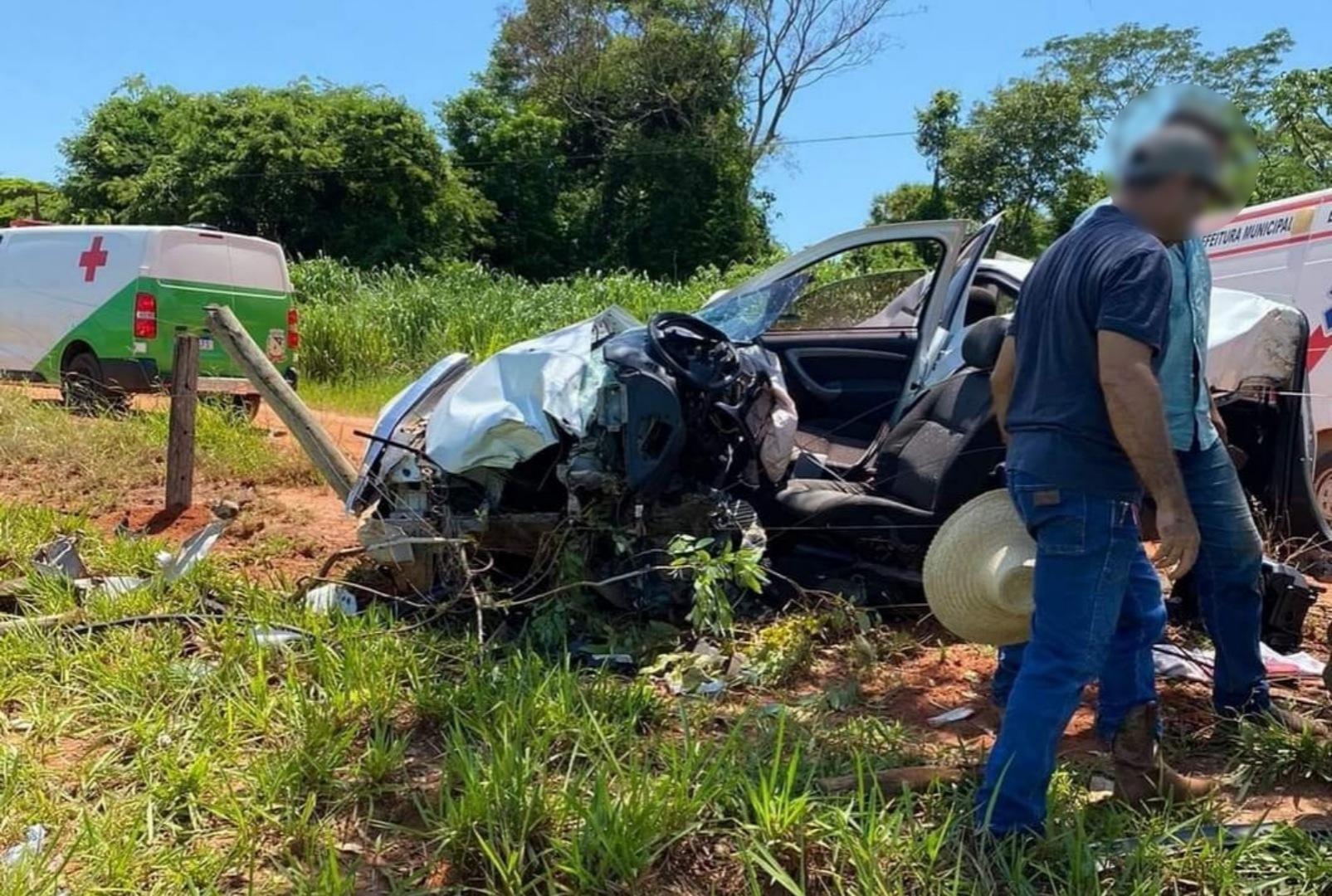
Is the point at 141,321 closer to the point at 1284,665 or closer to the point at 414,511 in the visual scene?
the point at 414,511

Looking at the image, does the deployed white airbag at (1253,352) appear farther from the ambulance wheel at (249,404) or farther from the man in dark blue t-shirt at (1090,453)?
the ambulance wheel at (249,404)

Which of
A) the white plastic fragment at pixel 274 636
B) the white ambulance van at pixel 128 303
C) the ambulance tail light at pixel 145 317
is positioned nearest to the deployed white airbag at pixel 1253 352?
the white plastic fragment at pixel 274 636

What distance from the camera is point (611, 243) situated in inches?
1174

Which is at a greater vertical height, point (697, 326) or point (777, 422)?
point (697, 326)

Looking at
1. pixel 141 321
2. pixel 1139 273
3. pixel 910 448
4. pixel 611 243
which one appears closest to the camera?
pixel 1139 273

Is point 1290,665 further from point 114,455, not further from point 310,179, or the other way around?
point 310,179

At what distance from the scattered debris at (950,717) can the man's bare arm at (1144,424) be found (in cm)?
126

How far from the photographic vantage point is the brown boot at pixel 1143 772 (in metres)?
2.70

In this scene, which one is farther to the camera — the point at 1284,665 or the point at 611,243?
the point at 611,243

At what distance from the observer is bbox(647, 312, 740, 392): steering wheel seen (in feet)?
13.6

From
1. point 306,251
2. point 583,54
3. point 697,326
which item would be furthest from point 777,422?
point 583,54

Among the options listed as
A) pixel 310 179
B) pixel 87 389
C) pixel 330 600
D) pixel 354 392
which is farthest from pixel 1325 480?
pixel 310 179

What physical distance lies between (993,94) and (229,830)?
3215cm

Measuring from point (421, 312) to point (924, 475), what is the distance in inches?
462
